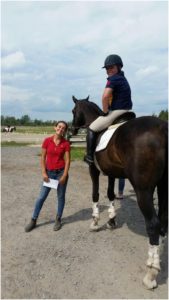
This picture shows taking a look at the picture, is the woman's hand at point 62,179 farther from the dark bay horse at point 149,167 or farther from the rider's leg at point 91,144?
the dark bay horse at point 149,167

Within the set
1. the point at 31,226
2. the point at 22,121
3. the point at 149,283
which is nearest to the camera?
the point at 149,283

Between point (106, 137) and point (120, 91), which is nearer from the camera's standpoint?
point (106, 137)

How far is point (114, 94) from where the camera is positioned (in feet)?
17.2

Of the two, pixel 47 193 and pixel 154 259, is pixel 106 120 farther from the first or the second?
pixel 154 259

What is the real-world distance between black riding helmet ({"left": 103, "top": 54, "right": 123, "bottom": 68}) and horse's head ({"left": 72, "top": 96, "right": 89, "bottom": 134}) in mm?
1412

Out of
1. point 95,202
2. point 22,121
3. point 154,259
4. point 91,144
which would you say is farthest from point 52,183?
point 22,121

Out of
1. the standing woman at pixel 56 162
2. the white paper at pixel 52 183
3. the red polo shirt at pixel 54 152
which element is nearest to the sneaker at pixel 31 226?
the standing woman at pixel 56 162

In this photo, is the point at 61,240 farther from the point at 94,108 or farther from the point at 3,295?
the point at 94,108

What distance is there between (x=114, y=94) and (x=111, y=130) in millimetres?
663

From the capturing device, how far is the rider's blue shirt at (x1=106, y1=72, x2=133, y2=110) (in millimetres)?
5117

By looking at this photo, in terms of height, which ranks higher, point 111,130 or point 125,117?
point 125,117

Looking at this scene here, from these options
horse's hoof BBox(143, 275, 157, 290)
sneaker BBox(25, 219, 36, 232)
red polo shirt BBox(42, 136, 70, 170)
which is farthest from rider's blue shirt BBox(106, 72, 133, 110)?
horse's hoof BBox(143, 275, 157, 290)

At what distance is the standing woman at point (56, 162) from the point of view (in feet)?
19.0

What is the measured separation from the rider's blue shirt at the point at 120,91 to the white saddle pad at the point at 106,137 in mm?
419
